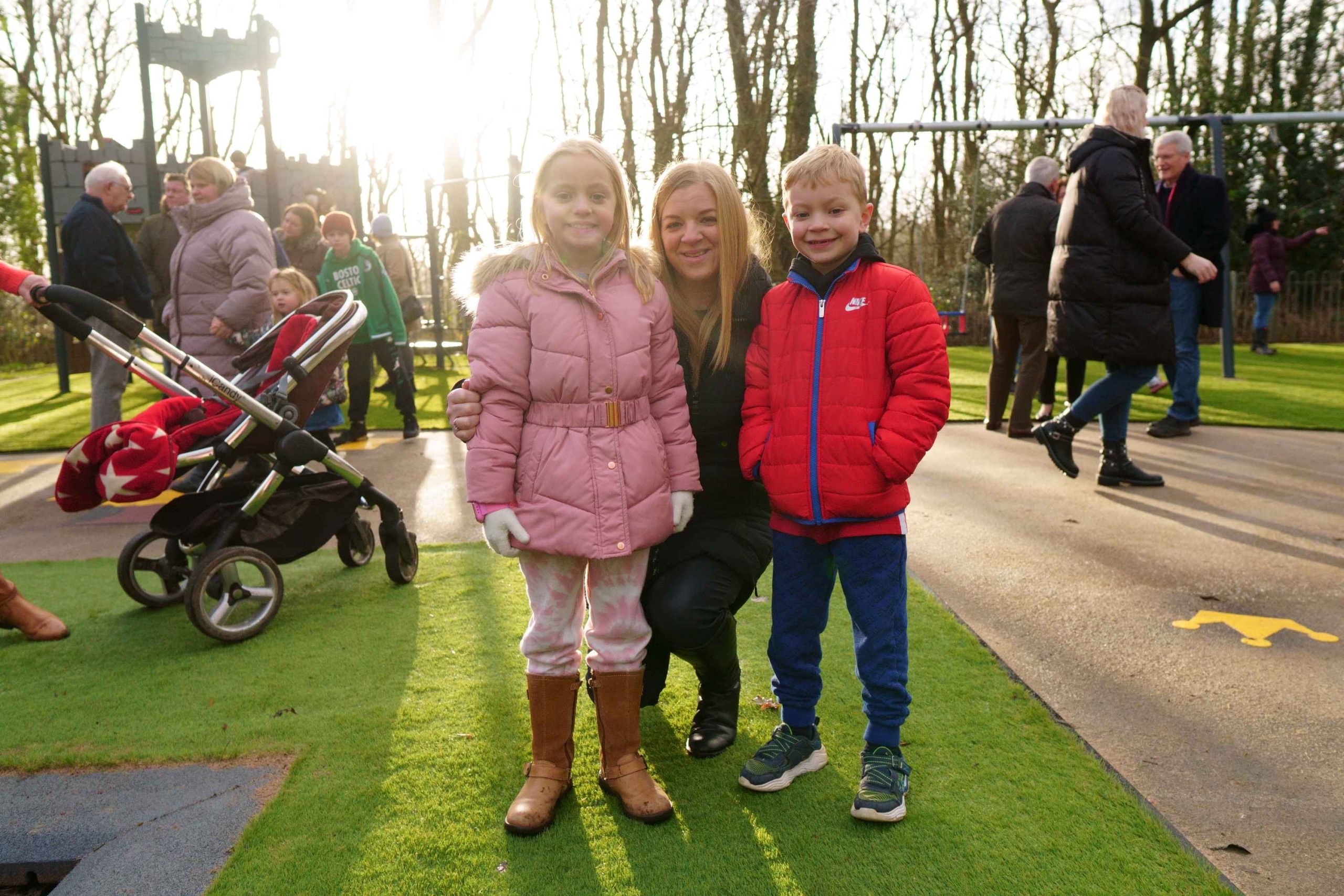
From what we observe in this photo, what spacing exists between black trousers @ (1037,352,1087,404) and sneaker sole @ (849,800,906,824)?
5.43m

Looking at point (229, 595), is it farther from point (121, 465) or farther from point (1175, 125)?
point (1175, 125)

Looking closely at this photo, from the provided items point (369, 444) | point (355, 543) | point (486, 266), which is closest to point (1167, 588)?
point (486, 266)

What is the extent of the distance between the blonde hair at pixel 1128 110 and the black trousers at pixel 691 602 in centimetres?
421

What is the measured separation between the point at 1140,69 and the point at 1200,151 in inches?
184

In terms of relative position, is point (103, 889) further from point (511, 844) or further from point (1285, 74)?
point (1285, 74)

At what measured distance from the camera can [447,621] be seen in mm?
3904

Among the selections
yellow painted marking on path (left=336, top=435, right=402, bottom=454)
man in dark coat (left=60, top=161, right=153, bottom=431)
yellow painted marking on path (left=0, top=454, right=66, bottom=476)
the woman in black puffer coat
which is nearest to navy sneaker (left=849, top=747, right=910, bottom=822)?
the woman in black puffer coat

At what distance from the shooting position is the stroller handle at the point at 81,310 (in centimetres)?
352

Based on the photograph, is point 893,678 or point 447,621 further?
point 447,621

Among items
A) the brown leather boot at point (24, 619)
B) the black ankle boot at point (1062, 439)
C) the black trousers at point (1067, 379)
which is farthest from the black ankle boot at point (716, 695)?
the black trousers at point (1067, 379)

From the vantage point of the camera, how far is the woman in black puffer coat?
5414mm

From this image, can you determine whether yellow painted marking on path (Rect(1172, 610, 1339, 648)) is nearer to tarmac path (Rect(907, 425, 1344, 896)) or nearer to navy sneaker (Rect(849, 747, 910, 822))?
tarmac path (Rect(907, 425, 1344, 896))

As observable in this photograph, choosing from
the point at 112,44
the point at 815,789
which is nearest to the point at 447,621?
the point at 815,789

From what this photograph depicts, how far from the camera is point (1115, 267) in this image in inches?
219
